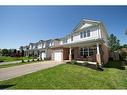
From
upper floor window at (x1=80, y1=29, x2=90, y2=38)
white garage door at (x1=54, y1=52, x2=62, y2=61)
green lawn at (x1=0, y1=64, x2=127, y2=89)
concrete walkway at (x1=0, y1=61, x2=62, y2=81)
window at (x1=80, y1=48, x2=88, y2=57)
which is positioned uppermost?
upper floor window at (x1=80, y1=29, x2=90, y2=38)

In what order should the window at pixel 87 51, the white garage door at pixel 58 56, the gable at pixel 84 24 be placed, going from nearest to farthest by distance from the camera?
the window at pixel 87 51 → the gable at pixel 84 24 → the white garage door at pixel 58 56

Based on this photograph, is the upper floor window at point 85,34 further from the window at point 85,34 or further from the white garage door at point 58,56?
the white garage door at point 58,56

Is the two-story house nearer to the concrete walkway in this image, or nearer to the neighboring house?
the neighboring house

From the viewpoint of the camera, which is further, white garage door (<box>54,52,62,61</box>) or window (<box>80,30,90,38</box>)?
white garage door (<box>54,52,62,61</box>)

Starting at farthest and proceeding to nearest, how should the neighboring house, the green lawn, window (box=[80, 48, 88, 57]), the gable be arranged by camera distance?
the gable < window (box=[80, 48, 88, 57]) < the neighboring house < the green lawn

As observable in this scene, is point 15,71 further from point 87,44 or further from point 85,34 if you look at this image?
point 85,34

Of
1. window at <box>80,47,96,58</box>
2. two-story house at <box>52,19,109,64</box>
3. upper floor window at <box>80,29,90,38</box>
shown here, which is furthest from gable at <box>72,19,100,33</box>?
window at <box>80,47,96,58</box>

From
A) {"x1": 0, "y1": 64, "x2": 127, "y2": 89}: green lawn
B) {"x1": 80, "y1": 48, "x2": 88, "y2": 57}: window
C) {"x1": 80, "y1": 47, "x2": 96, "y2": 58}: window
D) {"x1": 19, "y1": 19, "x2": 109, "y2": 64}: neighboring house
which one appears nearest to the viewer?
{"x1": 0, "y1": 64, "x2": 127, "y2": 89}: green lawn

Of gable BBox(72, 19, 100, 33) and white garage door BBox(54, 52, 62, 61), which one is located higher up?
gable BBox(72, 19, 100, 33)

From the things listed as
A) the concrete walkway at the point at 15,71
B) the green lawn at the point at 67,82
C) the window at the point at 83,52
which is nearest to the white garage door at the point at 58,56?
the window at the point at 83,52

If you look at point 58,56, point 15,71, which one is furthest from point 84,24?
point 15,71
